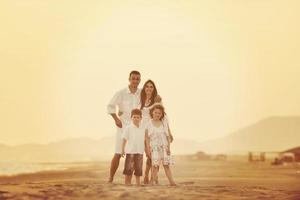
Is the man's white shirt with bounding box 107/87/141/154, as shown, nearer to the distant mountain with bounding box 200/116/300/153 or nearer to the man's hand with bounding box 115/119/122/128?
the man's hand with bounding box 115/119/122/128

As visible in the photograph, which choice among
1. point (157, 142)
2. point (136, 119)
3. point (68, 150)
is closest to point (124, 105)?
point (136, 119)

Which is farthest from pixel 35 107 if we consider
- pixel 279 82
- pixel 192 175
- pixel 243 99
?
pixel 279 82

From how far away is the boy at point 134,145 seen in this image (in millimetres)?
6336

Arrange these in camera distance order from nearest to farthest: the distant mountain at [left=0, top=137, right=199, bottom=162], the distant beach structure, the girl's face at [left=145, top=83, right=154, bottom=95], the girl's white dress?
the girl's white dress
the girl's face at [left=145, top=83, right=154, bottom=95]
the distant mountain at [left=0, top=137, right=199, bottom=162]
the distant beach structure

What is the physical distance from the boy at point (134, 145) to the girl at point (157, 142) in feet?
0.26

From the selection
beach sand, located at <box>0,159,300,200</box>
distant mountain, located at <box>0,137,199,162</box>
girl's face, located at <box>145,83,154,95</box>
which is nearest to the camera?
beach sand, located at <box>0,159,300,200</box>

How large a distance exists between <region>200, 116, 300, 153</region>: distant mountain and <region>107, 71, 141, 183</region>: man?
5.70ft

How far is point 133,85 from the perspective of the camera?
6.59 meters

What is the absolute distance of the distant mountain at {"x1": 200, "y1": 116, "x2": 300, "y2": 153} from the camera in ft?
25.7

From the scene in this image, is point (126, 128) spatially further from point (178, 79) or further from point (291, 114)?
point (291, 114)

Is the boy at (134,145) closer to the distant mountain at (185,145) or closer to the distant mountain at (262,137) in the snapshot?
the distant mountain at (185,145)

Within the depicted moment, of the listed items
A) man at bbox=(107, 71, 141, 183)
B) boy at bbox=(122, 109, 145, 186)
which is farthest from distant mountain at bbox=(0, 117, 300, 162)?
boy at bbox=(122, 109, 145, 186)

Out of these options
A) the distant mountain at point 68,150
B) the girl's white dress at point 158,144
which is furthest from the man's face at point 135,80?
the distant mountain at point 68,150

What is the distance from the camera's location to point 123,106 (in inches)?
261
